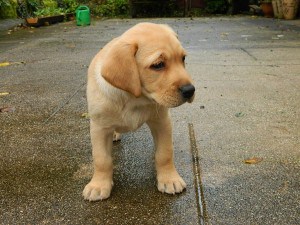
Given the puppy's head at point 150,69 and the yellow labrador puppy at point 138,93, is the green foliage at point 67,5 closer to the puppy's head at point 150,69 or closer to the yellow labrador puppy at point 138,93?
the yellow labrador puppy at point 138,93

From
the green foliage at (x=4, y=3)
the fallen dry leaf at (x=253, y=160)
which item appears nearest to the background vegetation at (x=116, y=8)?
the green foliage at (x=4, y=3)

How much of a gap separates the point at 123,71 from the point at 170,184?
2.45 ft

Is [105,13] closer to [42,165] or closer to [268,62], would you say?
[268,62]

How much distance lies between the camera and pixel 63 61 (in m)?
6.86

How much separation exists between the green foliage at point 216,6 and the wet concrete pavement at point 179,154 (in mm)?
12967

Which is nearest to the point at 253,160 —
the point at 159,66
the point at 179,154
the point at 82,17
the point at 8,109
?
Result: the point at 179,154

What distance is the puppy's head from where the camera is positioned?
85.3 inches

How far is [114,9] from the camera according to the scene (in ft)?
62.8

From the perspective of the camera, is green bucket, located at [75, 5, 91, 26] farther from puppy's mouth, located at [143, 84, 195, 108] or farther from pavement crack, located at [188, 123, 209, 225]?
puppy's mouth, located at [143, 84, 195, 108]

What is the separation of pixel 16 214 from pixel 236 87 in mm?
3278

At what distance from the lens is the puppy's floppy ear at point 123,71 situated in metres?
2.16

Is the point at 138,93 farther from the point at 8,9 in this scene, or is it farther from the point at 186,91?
the point at 8,9

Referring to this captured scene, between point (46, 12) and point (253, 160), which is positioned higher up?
point (253, 160)

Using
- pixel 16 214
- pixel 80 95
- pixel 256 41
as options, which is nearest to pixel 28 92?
pixel 80 95
